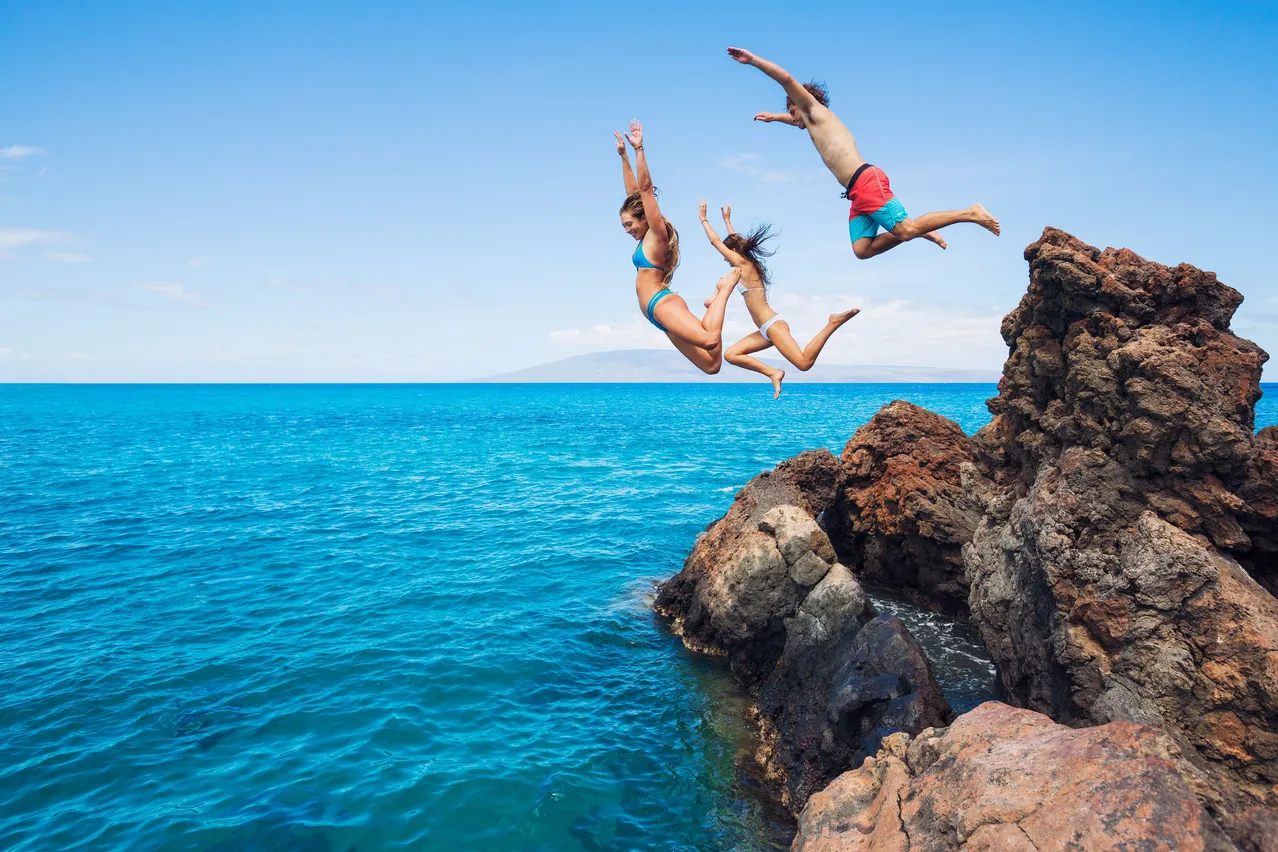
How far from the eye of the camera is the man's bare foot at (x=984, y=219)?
6551 millimetres

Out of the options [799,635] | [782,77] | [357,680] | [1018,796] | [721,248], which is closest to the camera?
[1018,796]

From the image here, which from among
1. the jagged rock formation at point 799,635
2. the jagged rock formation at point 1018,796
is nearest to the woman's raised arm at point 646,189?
the jagged rock formation at point 1018,796

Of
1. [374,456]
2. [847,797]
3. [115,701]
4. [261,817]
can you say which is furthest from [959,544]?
[374,456]

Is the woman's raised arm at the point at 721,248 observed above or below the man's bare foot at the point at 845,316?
above

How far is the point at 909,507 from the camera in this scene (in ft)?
57.4

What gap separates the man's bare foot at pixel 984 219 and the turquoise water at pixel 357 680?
890cm

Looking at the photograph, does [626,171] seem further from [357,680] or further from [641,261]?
[357,680]

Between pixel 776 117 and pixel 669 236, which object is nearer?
pixel 776 117

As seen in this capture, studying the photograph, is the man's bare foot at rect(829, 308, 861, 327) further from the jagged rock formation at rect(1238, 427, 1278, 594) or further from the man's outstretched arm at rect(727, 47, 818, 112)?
the jagged rock formation at rect(1238, 427, 1278, 594)

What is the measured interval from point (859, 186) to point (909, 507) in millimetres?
12329

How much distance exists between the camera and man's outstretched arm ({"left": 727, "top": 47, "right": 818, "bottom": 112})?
6379 mm

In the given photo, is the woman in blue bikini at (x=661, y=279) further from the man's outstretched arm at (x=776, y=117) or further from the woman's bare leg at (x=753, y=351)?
the man's outstretched arm at (x=776, y=117)

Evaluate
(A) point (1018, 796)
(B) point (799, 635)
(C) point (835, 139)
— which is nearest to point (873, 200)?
(C) point (835, 139)

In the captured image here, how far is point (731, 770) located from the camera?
1215cm
